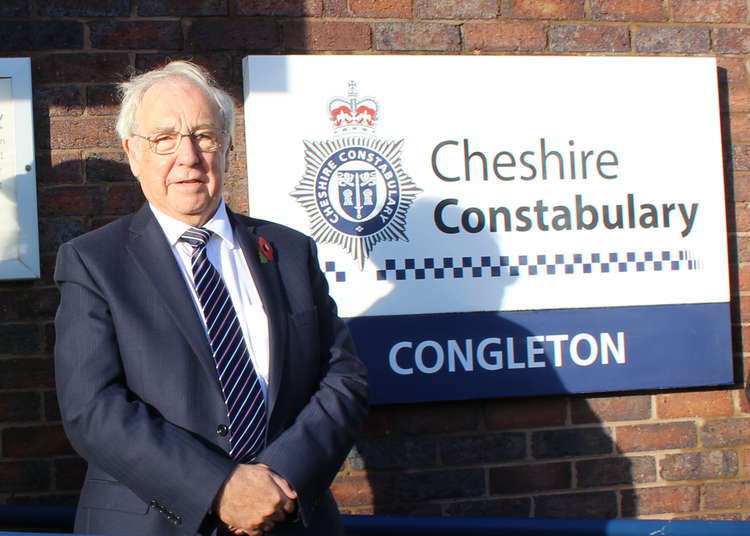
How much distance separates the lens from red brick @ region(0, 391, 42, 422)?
2.85m

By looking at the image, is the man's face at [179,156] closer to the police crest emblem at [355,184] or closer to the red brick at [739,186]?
the police crest emblem at [355,184]

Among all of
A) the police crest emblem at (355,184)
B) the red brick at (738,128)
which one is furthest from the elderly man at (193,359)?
the red brick at (738,128)

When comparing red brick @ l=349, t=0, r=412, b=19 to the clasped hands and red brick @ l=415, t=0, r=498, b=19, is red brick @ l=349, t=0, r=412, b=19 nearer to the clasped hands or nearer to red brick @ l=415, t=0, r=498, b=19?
red brick @ l=415, t=0, r=498, b=19

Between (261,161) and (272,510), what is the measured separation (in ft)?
4.63

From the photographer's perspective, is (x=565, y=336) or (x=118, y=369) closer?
(x=118, y=369)

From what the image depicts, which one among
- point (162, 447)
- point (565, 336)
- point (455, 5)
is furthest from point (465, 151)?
point (162, 447)

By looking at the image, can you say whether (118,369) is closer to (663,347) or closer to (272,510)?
(272,510)

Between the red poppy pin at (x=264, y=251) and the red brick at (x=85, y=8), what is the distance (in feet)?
3.89

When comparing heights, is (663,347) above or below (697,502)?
above

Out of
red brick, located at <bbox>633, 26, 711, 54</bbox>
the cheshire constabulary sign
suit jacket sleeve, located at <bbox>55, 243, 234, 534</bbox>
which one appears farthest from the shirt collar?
red brick, located at <bbox>633, 26, 711, 54</bbox>

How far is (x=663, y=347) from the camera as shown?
3152 millimetres

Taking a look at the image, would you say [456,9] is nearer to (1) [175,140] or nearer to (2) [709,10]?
(2) [709,10]

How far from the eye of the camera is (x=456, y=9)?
3115 millimetres

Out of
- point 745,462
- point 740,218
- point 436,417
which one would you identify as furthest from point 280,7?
point 745,462
